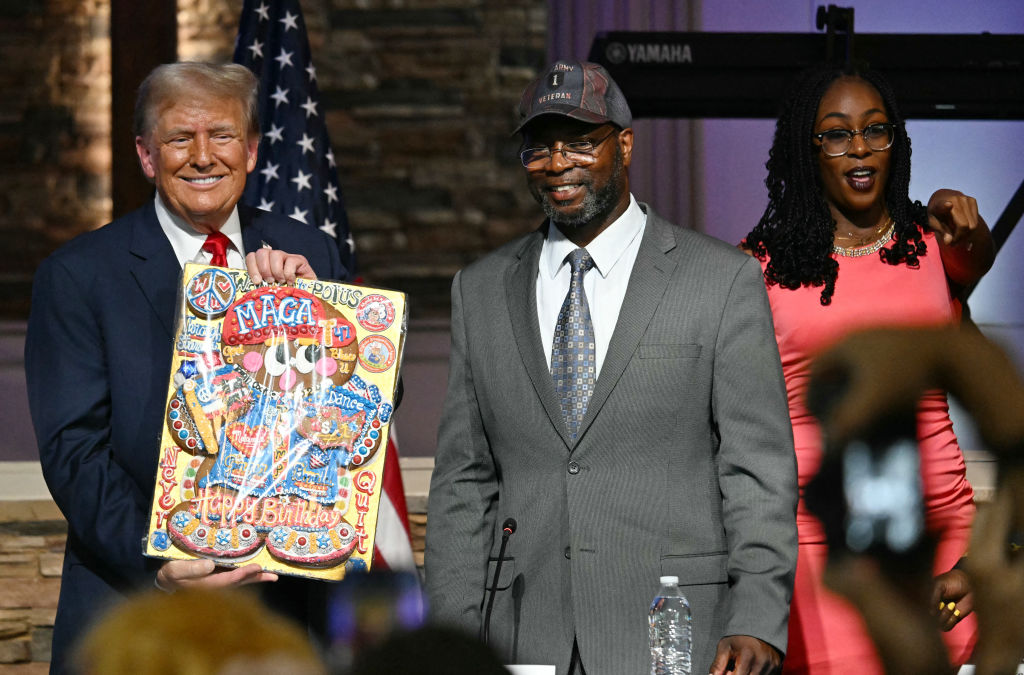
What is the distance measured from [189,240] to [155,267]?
9 cm

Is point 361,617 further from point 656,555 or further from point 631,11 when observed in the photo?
point 631,11

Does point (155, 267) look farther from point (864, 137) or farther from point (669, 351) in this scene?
point (864, 137)

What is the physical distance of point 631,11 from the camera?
5.26 m

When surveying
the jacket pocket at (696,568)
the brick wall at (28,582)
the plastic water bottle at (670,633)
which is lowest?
the brick wall at (28,582)

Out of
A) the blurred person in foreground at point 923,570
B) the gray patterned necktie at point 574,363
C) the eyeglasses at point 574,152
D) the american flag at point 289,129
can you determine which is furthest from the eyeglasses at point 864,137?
the american flag at point 289,129

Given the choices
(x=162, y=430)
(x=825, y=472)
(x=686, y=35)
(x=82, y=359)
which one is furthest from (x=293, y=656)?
(x=686, y=35)

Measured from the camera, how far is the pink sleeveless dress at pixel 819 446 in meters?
2.77

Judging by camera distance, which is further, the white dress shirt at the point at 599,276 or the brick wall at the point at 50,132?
the brick wall at the point at 50,132

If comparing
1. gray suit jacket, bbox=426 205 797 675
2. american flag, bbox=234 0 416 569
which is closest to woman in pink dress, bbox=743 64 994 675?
gray suit jacket, bbox=426 205 797 675

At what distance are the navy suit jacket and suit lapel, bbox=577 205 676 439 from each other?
2.29 ft

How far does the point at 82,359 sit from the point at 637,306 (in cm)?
100

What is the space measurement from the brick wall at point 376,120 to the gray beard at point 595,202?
2912 millimetres

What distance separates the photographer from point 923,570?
114 inches

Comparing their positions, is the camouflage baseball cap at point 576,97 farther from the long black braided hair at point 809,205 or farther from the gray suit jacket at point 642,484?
the long black braided hair at point 809,205
